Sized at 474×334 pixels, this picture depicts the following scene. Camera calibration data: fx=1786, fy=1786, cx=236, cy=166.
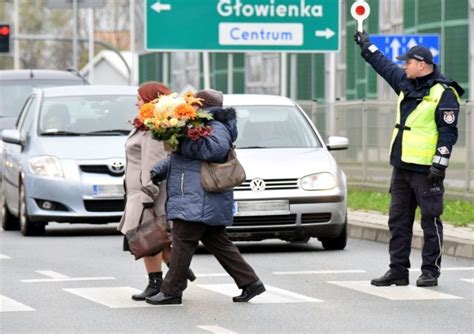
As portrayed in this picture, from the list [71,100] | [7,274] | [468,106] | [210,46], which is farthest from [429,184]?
[210,46]

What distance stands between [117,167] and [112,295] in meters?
6.47

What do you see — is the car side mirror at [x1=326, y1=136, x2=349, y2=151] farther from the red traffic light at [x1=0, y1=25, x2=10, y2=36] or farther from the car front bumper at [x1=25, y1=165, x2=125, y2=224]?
the red traffic light at [x1=0, y1=25, x2=10, y2=36]

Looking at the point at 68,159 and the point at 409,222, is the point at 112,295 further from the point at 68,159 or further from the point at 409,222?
the point at 68,159

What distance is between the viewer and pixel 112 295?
1263 centimetres

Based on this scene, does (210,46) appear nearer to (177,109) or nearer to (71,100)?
(71,100)

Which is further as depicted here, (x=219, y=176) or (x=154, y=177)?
(x=154, y=177)

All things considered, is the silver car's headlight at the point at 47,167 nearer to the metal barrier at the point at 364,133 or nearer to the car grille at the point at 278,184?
the car grille at the point at 278,184

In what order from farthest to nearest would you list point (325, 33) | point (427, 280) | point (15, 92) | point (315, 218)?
point (325, 33) < point (15, 92) < point (315, 218) < point (427, 280)

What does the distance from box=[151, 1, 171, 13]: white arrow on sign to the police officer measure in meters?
17.5

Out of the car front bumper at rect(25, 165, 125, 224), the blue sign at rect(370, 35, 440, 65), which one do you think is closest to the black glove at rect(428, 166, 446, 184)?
the car front bumper at rect(25, 165, 125, 224)

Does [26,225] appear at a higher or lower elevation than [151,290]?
lower

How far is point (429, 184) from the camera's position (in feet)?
43.4

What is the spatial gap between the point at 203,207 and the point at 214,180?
20 cm

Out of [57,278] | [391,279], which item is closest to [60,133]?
[57,278]
